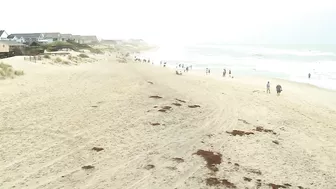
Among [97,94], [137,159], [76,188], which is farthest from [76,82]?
[76,188]

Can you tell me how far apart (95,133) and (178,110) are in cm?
667

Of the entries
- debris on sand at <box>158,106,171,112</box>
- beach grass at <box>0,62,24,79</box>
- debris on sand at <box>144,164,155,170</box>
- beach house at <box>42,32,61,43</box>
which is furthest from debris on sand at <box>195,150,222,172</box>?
beach house at <box>42,32,61,43</box>

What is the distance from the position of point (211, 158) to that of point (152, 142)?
8.91ft

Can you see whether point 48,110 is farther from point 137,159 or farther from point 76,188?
point 76,188

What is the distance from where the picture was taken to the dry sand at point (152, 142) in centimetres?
1061

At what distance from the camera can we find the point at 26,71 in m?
31.2

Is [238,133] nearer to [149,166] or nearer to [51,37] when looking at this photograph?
[149,166]

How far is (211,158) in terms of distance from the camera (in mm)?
12594

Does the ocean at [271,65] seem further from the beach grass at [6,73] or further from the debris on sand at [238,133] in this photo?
the beach grass at [6,73]

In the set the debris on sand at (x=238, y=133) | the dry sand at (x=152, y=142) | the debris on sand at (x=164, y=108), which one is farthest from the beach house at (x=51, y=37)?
the debris on sand at (x=238, y=133)

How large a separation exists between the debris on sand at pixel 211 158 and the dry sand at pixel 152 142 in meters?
0.04

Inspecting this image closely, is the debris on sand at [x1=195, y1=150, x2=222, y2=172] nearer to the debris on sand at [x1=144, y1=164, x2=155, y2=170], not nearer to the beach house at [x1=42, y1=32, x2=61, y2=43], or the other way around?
the debris on sand at [x1=144, y1=164, x2=155, y2=170]

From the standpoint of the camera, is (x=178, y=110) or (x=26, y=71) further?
(x=26, y=71)

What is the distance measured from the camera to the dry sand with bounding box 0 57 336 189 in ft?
34.8
